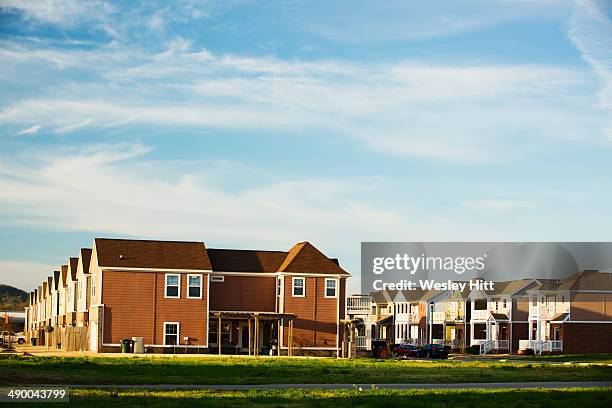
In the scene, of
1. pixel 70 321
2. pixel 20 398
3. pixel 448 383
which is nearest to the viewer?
pixel 20 398

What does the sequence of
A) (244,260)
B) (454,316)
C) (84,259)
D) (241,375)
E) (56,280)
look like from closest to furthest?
(241,375)
(244,260)
(84,259)
(56,280)
(454,316)

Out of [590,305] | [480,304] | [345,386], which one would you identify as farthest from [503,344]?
[345,386]

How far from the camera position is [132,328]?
213ft

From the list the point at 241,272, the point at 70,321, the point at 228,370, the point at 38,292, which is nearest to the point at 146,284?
the point at 241,272

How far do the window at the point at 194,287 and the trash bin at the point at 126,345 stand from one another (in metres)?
5.47

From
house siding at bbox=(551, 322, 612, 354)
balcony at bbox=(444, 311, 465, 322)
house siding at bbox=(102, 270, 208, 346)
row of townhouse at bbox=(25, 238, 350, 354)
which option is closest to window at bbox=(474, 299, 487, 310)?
balcony at bbox=(444, 311, 465, 322)

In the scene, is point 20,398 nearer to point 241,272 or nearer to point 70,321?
point 241,272

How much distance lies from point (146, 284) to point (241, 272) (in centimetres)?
746

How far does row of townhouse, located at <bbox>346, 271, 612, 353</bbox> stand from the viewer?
81.2 metres

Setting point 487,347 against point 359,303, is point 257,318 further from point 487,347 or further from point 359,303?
point 359,303

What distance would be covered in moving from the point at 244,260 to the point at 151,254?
7354 mm

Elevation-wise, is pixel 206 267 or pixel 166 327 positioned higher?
pixel 206 267

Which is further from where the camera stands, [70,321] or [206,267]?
[70,321]

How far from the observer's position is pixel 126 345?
63.5 metres
